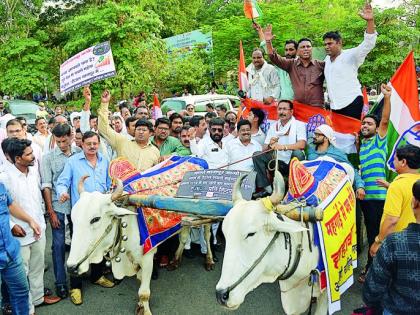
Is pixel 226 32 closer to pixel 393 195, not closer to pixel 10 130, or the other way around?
pixel 10 130

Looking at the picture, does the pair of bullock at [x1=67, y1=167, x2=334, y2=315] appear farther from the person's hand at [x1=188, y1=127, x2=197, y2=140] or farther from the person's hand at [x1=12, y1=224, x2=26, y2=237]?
the person's hand at [x1=188, y1=127, x2=197, y2=140]

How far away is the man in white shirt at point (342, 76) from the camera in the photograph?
201 inches

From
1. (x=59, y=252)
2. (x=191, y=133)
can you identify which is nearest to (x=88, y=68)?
(x=191, y=133)

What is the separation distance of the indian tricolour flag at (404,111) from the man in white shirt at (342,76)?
0.50 meters

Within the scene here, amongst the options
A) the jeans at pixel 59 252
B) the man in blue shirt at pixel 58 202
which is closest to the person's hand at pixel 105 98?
the man in blue shirt at pixel 58 202

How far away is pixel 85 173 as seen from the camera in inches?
173

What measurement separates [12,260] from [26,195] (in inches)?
29.1

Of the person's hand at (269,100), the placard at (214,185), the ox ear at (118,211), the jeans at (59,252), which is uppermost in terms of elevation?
the person's hand at (269,100)

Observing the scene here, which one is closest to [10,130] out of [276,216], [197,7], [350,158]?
[276,216]

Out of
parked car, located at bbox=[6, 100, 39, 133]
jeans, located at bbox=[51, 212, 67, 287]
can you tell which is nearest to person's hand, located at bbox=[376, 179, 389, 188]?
jeans, located at bbox=[51, 212, 67, 287]

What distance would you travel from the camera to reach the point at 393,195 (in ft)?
10.5

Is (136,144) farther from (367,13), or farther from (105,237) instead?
(367,13)

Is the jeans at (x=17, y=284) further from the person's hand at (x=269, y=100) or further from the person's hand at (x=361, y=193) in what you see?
the person's hand at (x=269, y=100)

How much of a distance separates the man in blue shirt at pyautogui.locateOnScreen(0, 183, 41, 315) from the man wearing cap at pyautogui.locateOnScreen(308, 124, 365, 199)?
308cm
